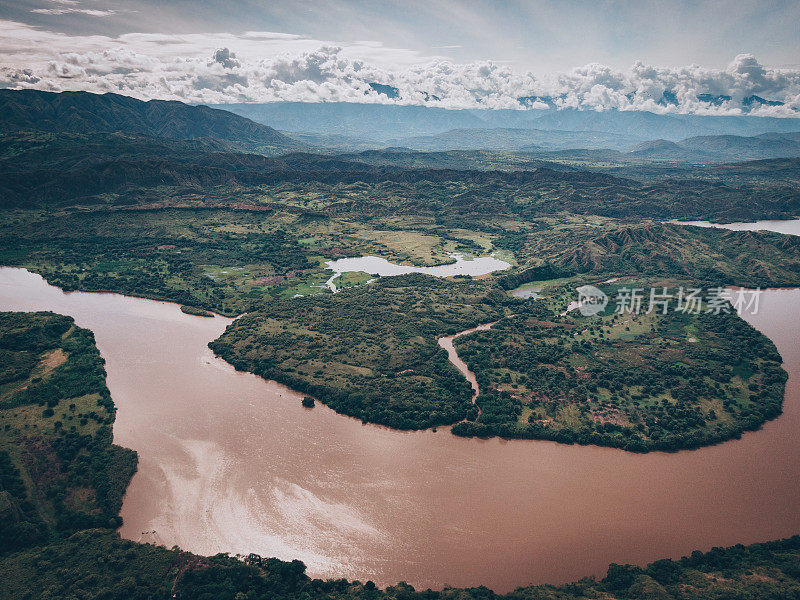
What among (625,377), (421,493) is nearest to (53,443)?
(421,493)

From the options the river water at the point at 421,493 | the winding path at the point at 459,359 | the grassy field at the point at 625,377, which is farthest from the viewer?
the winding path at the point at 459,359

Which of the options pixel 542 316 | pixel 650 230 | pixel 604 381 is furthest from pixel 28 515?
pixel 650 230

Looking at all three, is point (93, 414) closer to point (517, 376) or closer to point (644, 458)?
point (517, 376)

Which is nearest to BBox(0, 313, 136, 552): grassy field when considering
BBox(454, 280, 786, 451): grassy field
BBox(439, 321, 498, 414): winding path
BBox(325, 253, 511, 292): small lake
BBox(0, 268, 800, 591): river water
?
BBox(0, 268, 800, 591): river water

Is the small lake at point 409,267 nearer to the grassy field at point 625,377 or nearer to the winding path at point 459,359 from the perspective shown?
the grassy field at point 625,377

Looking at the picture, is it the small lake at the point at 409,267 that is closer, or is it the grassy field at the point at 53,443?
the grassy field at the point at 53,443

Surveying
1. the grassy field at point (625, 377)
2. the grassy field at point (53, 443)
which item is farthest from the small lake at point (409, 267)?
the grassy field at point (53, 443)

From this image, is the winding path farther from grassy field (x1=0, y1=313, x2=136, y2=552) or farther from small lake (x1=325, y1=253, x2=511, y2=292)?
grassy field (x1=0, y1=313, x2=136, y2=552)
